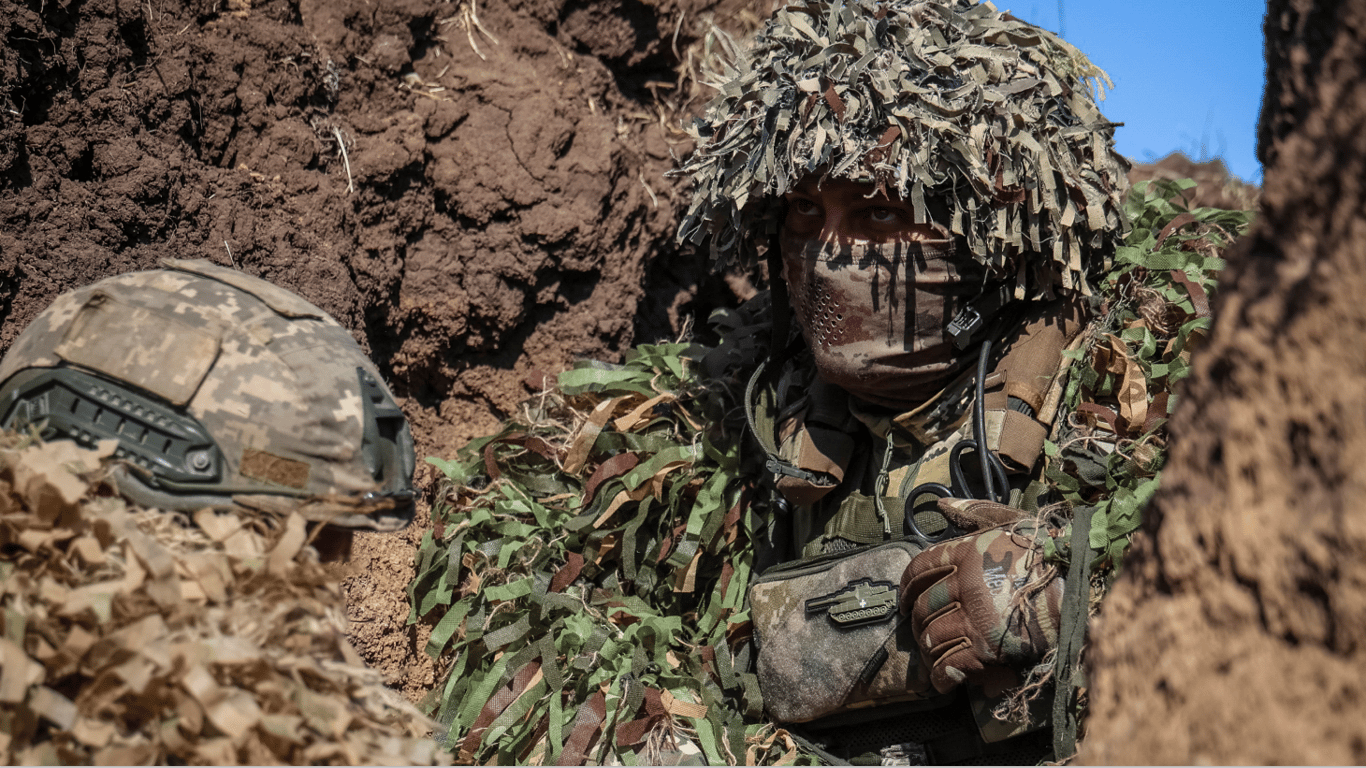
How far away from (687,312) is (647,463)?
106 centimetres

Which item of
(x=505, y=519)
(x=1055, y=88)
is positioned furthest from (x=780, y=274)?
(x=505, y=519)

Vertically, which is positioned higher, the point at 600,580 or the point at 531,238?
the point at 531,238

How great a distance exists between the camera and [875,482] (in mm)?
2672

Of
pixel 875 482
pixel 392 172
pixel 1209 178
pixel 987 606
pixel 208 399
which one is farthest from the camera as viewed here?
pixel 1209 178

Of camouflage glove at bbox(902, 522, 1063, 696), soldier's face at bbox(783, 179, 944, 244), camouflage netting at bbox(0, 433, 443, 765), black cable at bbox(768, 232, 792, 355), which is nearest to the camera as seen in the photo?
camouflage netting at bbox(0, 433, 443, 765)

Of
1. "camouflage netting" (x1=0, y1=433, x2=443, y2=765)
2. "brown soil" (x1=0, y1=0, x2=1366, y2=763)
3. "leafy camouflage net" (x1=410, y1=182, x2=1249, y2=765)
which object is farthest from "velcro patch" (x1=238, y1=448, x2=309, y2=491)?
"leafy camouflage net" (x1=410, y1=182, x2=1249, y2=765)

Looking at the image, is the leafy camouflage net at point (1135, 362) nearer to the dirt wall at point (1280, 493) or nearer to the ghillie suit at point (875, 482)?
the ghillie suit at point (875, 482)

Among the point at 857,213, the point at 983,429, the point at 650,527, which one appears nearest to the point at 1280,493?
the point at 983,429

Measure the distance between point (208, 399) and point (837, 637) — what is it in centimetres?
144

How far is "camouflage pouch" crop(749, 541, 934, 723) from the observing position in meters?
2.32

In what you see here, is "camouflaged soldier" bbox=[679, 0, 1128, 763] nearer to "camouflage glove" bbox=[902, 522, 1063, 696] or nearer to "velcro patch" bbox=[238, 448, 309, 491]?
"camouflage glove" bbox=[902, 522, 1063, 696]

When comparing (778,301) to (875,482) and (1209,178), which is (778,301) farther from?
(1209,178)

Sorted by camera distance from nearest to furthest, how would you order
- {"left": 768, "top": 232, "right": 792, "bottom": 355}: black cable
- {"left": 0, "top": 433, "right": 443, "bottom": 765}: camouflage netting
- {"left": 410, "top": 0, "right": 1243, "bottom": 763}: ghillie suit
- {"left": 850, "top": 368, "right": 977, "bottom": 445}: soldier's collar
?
{"left": 0, "top": 433, "right": 443, "bottom": 765}: camouflage netting → {"left": 410, "top": 0, "right": 1243, "bottom": 763}: ghillie suit → {"left": 850, "top": 368, "right": 977, "bottom": 445}: soldier's collar → {"left": 768, "top": 232, "right": 792, "bottom": 355}: black cable

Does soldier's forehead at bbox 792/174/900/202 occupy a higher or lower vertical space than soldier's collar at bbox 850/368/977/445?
higher
